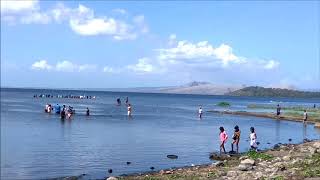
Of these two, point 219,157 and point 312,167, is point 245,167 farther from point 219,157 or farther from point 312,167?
point 219,157

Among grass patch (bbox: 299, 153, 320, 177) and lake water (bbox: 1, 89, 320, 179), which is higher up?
grass patch (bbox: 299, 153, 320, 177)

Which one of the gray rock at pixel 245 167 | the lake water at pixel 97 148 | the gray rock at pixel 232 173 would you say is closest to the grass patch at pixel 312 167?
the gray rock at pixel 245 167

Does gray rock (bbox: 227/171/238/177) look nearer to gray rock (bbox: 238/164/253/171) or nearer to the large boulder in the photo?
gray rock (bbox: 238/164/253/171)

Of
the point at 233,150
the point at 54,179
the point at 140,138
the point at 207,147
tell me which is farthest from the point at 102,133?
the point at 54,179

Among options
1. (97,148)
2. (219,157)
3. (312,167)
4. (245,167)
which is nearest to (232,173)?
(245,167)

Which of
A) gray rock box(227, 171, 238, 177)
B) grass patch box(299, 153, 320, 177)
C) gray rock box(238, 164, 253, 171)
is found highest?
grass patch box(299, 153, 320, 177)

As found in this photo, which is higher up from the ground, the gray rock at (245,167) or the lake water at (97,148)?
the gray rock at (245,167)

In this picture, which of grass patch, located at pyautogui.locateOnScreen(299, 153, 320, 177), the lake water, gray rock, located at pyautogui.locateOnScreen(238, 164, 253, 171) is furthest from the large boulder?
gray rock, located at pyautogui.locateOnScreen(238, 164, 253, 171)

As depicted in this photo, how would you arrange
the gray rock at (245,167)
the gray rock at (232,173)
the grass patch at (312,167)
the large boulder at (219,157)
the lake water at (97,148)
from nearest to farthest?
the grass patch at (312,167), the gray rock at (232,173), the gray rock at (245,167), the lake water at (97,148), the large boulder at (219,157)

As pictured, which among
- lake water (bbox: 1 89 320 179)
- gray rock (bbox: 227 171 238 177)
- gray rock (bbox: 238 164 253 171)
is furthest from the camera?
lake water (bbox: 1 89 320 179)

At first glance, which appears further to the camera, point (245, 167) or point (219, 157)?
point (219, 157)

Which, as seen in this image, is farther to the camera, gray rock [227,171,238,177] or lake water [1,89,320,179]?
lake water [1,89,320,179]

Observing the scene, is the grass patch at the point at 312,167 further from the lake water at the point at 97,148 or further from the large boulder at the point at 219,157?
the lake water at the point at 97,148

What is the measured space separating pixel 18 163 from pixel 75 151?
19.3 ft
